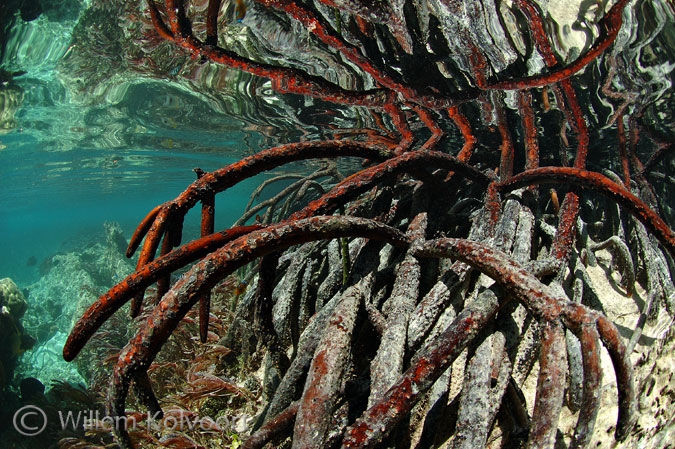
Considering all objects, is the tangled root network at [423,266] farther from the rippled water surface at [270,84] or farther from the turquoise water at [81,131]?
the turquoise water at [81,131]

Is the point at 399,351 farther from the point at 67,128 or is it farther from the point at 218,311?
the point at 67,128

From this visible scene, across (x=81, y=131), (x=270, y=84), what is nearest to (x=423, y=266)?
(x=270, y=84)

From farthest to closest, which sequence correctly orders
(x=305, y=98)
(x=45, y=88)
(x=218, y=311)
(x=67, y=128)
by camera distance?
(x=67, y=128), (x=45, y=88), (x=305, y=98), (x=218, y=311)

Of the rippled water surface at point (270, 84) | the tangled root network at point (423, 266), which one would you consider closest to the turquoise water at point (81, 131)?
the rippled water surface at point (270, 84)

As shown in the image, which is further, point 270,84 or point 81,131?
point 81,131

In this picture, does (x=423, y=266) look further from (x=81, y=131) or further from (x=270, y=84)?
(x=81, y=131)

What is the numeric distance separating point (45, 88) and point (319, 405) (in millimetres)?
12067

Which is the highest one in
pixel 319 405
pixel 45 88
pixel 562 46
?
pixel 562 46

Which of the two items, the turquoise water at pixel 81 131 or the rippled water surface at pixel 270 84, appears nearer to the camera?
the rippled water surface at pixel 270 84

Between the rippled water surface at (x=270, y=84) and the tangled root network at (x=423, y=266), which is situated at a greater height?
the rippled water surface at (x=270, y=84)

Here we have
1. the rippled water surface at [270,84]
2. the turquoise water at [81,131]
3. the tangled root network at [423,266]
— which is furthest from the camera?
the turquoise water at [81,131]

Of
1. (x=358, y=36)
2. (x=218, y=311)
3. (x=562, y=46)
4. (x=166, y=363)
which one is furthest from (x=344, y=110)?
(x=166, y=363)

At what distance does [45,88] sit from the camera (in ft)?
31.2

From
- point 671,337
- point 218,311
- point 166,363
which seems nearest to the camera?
point 671,337
